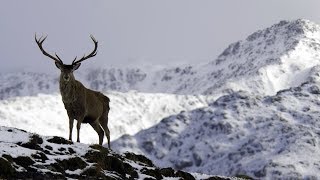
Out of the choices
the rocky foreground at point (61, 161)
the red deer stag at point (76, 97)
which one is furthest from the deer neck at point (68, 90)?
the rocky foreground at point (61, 161)

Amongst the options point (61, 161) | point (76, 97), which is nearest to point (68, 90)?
point (76, 97)

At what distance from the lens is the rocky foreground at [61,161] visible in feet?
81.3

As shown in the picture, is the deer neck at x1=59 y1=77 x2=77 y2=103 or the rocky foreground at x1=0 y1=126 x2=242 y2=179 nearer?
the rocky foreground at x1=0 y1=126 x2=242 y2=179

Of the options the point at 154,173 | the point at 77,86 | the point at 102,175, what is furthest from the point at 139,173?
the point at 77,86

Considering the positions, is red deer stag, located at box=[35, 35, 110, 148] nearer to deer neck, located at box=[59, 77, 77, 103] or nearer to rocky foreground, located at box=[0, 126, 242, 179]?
deer neck, located at box=[59, 77, 77, 103]

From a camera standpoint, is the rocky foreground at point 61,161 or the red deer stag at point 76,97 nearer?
the rocky foreground at point 61,161

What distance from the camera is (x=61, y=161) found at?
26734 mm

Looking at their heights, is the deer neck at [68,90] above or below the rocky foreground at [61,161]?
above

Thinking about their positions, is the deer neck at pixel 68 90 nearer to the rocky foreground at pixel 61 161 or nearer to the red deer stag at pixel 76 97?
the red deer stag at pixel 76 97

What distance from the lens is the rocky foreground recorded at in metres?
24.8

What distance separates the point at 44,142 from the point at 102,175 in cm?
327

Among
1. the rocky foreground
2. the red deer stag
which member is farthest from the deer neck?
the rocky foreground

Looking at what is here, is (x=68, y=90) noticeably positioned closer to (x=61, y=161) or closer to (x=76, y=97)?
(x=76, y=97)

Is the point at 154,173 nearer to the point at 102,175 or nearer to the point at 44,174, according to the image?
the point at 102,175
